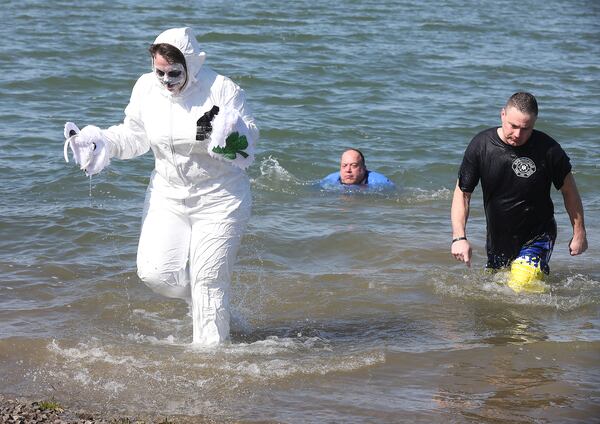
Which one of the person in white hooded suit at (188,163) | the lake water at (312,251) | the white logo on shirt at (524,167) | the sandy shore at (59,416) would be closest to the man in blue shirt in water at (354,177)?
the lake water at (312,251)

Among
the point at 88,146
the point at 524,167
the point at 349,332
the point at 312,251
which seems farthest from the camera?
the point at 312,251

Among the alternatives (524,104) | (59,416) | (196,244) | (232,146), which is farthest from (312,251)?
(59,416)

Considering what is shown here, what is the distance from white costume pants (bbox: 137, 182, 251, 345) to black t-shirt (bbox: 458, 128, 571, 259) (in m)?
1.88

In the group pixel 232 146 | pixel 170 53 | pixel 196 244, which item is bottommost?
pixel 196 244

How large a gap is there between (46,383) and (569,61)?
51.5ft

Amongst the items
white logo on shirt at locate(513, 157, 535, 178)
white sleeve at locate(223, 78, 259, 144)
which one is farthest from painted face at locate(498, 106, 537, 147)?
white sleeve at locate(223, 78, 259, 144)

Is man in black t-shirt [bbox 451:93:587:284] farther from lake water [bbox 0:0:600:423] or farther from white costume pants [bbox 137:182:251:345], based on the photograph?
white costume pants [bbox 137:182:251:345]

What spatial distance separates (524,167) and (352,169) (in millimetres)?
4645

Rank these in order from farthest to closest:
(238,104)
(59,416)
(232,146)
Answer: (238,104)
(232,146)
(59,416)

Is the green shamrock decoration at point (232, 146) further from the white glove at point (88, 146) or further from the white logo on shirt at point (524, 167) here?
the white logo on shirt at point (524, 167)

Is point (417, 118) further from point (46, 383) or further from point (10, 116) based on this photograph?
point (46, 383)

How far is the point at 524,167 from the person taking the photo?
7.37 m

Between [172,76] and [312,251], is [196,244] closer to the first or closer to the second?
[172,76]

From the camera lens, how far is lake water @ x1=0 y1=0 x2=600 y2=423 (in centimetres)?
630
